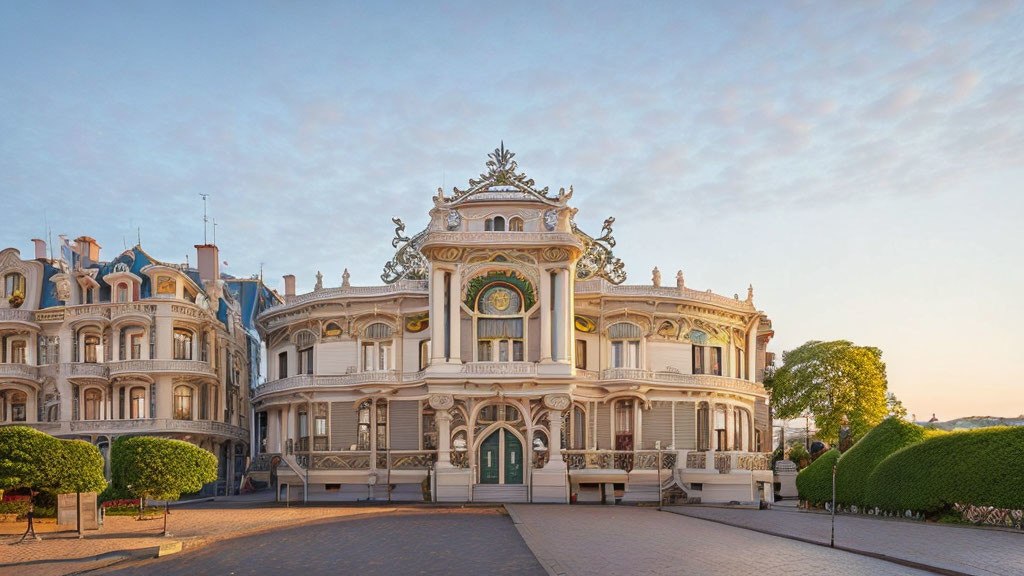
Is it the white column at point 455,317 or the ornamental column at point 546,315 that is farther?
the white column at point 455,317

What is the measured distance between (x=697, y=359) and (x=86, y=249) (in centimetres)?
3704

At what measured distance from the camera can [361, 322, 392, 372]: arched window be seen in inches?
2004

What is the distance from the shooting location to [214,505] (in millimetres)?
46156

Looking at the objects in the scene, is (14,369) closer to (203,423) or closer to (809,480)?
(203,423)

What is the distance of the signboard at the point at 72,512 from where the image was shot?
3238 cm

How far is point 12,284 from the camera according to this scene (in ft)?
185

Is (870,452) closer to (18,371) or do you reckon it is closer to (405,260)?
(405,260)

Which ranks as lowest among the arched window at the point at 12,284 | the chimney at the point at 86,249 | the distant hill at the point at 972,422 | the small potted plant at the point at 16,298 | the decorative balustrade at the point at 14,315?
the distant hill at the point at 972,422

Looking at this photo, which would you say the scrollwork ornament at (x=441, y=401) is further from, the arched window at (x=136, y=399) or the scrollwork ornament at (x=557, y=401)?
the arched window at (x=136, y=399)

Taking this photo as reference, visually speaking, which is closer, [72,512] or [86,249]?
[72,512]

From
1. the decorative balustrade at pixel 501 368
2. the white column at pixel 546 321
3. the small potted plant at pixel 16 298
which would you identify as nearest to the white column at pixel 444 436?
the decorative balustrade at pixel 501 368

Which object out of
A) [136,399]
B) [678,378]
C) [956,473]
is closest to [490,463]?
[678,378]

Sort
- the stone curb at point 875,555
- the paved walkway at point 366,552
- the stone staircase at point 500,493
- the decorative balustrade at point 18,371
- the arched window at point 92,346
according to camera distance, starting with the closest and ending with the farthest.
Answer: the stone curb at point 875,555 < the paved walkway at point 366,552 < the stone staircase at point 500,493 < the decorative balustrade at point 18,371 < the arched window at point 92,346

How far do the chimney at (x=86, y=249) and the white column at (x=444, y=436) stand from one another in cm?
2613
